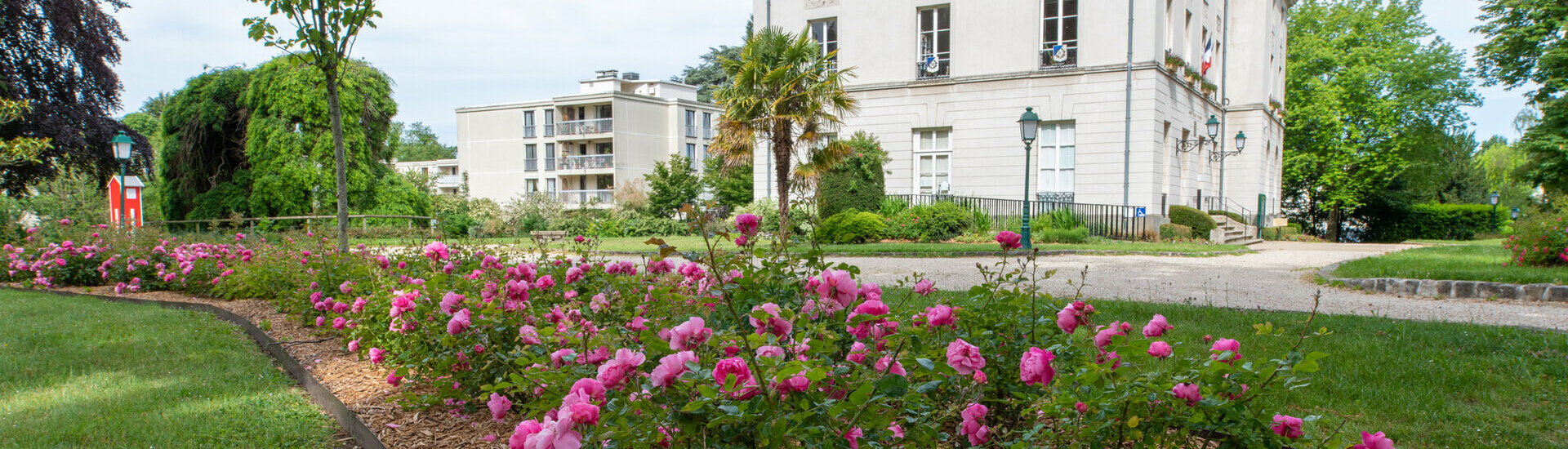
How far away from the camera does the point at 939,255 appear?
1323 centimetres

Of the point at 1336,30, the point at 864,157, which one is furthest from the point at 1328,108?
the point at 864,157

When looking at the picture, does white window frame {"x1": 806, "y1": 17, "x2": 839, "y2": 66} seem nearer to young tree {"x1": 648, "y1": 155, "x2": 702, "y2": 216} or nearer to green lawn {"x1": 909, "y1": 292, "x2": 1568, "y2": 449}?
young tree {"x1": 648, "y1": 155, "x2": 702, "y2": 216}

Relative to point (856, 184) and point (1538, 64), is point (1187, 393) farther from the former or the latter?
point (1538, 64)

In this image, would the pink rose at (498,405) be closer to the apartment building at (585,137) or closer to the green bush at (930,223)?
the green bush at (930,223)

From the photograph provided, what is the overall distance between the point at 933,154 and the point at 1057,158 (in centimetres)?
316

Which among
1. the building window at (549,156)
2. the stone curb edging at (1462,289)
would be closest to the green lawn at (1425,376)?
the stone curb edging at (1462,289)

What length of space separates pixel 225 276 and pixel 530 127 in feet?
147

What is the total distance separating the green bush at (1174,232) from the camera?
1847 cm

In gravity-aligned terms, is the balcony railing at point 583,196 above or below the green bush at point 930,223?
above

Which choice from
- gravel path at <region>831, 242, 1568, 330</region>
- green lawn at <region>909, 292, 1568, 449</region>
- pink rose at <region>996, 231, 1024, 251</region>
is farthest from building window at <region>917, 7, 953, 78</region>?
pink rose at <region>996, 231, 1024, 251</region>

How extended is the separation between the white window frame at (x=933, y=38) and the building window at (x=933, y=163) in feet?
5.42

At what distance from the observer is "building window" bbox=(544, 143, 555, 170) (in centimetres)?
4925

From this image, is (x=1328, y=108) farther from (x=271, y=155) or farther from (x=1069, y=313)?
(x=271, y=155)

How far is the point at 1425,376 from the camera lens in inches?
148
